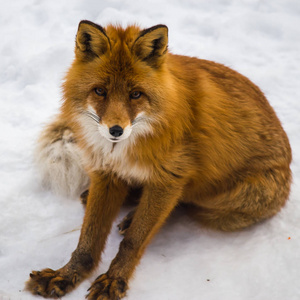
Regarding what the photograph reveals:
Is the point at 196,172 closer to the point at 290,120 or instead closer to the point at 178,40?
the point at 290,120

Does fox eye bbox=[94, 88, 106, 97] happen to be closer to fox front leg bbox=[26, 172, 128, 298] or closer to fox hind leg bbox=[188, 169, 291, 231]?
fox front leg bbox=[26, 172, 128, 298]

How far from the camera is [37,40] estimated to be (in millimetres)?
4988

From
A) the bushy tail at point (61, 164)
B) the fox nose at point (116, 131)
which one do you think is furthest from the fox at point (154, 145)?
the bushy tail at point (61, 164)

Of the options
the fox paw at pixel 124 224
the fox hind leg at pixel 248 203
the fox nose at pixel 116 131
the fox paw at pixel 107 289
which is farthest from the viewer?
the fox paw at pixel 124 224

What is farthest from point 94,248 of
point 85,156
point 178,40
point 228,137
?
point 178,40

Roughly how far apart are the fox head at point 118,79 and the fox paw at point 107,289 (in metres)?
0.88

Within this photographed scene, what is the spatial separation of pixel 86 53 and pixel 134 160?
694 millimetres

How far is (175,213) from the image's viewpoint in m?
3.05

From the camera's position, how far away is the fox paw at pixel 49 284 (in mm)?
2209

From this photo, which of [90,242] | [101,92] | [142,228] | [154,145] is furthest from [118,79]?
[90,242]

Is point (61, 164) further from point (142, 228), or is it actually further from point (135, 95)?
point (135, 95)

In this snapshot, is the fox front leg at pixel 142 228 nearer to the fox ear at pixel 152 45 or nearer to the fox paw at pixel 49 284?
the fox paw at pixel 49 284

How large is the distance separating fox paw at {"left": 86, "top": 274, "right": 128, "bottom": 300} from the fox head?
88cm

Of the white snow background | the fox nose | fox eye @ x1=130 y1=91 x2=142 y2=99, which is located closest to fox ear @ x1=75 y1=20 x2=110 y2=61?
fox eye @ x1=130 y1=91 x2=142 y2=99
